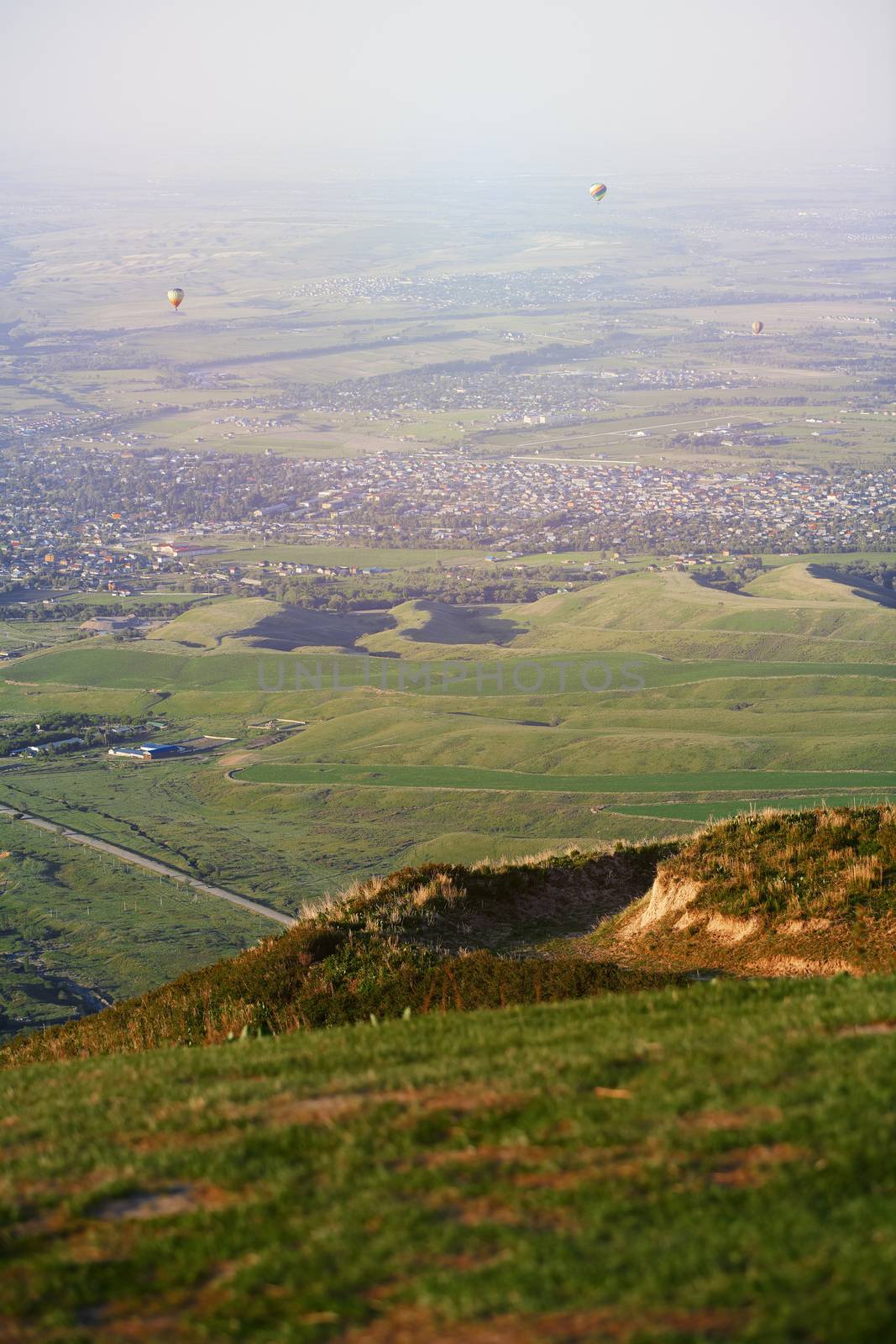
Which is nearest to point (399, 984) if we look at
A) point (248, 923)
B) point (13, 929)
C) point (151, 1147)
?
point (151, 1147)

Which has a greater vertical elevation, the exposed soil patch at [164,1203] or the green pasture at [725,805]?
the exposed soil patch at [164,1203]

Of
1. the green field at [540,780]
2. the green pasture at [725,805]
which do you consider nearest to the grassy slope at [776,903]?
the green pasture at [725,805]

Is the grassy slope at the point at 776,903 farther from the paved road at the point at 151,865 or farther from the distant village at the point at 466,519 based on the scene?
the distant village at the point at 466,519

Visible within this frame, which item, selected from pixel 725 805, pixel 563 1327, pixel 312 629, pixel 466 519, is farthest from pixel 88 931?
pixel 466 519

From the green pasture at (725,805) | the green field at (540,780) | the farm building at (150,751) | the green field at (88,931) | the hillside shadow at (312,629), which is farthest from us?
the hillside shadow at (312,629)

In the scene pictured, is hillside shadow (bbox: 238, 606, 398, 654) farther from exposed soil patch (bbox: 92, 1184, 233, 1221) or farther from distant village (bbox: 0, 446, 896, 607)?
exposed soil patch (bbox: 92, 1184, 233, 1221)

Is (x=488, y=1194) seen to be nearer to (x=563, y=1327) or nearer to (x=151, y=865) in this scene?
(x=563, y=1327)

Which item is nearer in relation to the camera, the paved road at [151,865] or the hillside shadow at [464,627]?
the paved road at [151,865]

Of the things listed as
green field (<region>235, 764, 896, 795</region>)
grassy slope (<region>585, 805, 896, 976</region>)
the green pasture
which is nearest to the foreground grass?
grassy slope (<region>585, 805, 896, 976</region>)

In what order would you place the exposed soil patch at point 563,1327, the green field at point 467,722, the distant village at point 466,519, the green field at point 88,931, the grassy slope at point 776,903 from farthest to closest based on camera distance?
the distant village at point 466,519, the green field at point 467,722, the green field at point 88,931, the grassy slope at point 776,903, the exposed soil patch at point 563,1327
